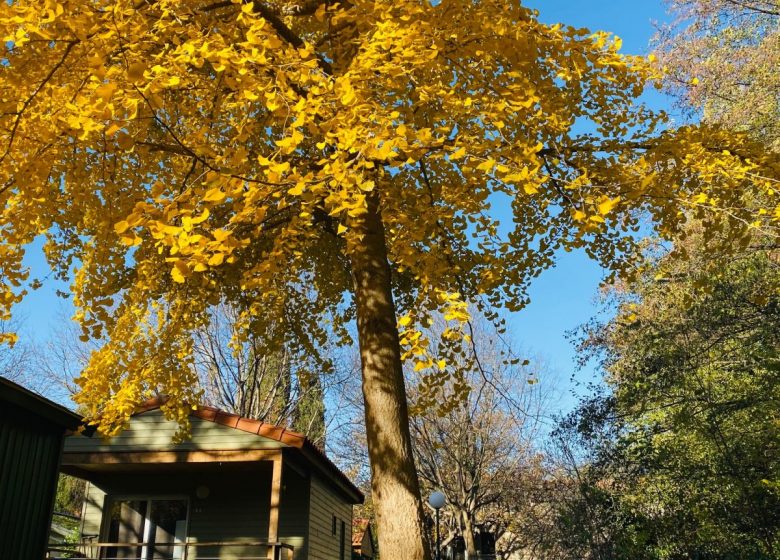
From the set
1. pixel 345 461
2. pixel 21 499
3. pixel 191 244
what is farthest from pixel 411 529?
pixel 345 461

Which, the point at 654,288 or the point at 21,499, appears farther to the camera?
the point at 654,288

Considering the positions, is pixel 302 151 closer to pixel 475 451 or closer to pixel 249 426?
pixel 249 426

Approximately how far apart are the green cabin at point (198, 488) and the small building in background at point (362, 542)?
34.4 feet

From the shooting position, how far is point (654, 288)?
31.7ft

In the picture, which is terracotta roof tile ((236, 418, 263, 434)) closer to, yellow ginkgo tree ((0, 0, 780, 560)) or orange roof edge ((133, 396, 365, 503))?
orange roof edge ((133, 396, 365, 503))

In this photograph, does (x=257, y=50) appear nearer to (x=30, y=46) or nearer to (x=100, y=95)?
(x=100, y=95)

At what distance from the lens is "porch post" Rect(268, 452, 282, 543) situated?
8.27 metres

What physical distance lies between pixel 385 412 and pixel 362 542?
18.6m

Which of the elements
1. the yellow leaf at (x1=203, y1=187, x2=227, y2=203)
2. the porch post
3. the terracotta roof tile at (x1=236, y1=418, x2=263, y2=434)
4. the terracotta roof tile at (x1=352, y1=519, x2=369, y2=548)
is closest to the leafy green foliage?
the porch post

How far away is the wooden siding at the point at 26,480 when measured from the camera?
6.27 metres

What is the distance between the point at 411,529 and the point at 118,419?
3.35m

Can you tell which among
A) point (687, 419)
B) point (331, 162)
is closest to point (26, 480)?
point (331, 162)

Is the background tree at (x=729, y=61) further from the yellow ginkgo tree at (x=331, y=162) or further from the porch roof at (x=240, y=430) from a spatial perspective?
the porch roof at (x=240, y=430)

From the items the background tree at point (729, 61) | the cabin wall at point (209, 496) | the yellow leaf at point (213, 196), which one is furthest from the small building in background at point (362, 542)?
the yellow leaf at point (213, 196)
